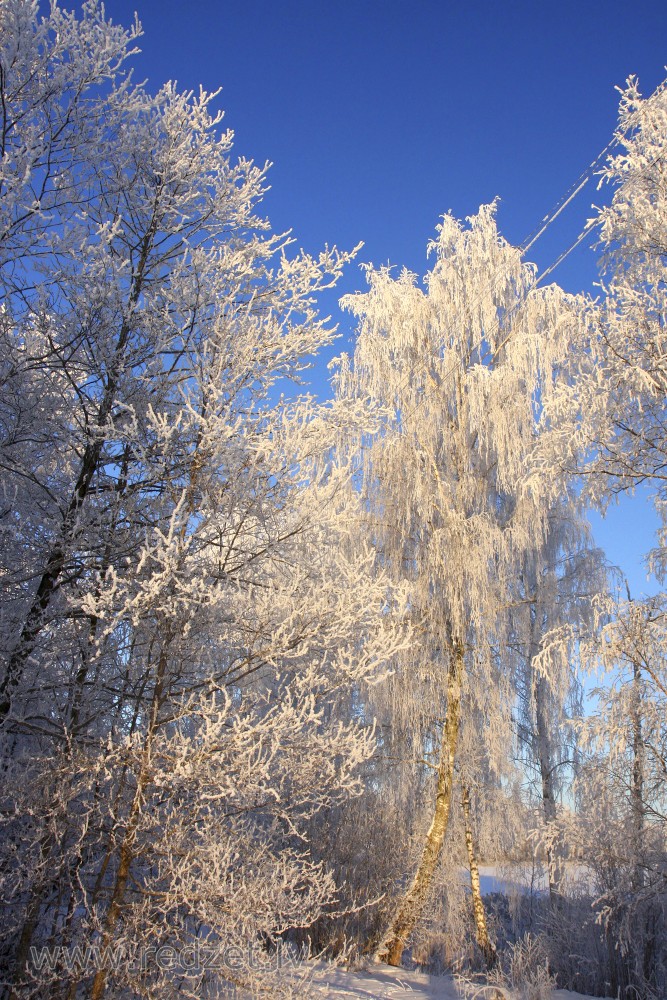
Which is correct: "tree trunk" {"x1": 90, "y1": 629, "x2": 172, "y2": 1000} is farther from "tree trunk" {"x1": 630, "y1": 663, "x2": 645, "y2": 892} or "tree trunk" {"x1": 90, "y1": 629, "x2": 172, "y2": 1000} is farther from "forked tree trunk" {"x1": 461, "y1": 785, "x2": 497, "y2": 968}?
"forked tree trunk" {"x1": 461, "y1": 785, "x2": 497, "y2": 968}

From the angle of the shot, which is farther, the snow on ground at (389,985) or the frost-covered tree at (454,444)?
the frost-covered tree at (454,444)

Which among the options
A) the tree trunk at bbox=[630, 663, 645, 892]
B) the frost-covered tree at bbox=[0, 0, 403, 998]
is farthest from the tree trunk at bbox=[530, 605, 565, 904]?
the frost-covered tree at bbox=[0, 0, 403, 998]

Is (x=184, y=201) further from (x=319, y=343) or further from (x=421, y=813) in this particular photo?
(x=421, y=813)

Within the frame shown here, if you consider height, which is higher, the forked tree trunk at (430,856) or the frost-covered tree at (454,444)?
the frost-covered tree at (454,444)

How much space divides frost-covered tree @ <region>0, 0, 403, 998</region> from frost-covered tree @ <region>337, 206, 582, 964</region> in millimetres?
4596

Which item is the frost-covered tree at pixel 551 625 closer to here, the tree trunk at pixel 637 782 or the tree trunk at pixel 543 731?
the tree trunk at pixel 543 731

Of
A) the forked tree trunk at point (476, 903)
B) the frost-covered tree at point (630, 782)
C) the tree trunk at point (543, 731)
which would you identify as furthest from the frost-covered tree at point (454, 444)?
the frost-covered tree at point (630, 782)

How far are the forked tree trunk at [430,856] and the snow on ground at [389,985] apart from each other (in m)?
0.27

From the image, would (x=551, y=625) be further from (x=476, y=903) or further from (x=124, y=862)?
(x=124, y=862)

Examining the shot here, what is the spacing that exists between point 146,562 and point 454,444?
265 inches

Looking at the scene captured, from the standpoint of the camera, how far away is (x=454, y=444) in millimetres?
10078

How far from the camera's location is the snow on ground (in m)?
5.58

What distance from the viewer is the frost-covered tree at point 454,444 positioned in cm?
922

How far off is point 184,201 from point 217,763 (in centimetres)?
395
